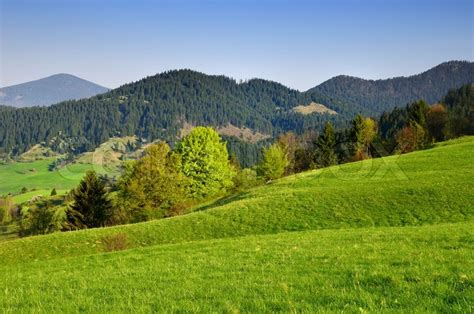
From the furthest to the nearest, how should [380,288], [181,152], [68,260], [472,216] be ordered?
[181,152] → [472,216] → [68,260] → [380,288]

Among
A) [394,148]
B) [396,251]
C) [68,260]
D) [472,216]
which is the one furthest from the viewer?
[394,148]

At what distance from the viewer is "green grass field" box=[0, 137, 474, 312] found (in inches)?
426

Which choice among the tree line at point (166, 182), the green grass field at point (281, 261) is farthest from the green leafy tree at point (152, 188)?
→ the green grass field at point (281, 261)

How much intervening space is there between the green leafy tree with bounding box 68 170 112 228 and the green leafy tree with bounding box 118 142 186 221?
4750mm

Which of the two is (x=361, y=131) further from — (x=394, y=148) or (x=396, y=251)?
(x=396, y=251)

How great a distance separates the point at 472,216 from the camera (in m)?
31.9

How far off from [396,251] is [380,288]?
6.98 metres

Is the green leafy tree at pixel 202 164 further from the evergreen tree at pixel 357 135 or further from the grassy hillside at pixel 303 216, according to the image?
the evergreen tree at pixel 357 135

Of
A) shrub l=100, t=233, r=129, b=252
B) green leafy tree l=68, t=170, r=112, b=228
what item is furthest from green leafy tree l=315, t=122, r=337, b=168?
shrub l=100, t=233, r=129, b=252

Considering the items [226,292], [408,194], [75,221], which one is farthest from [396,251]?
[75,221]

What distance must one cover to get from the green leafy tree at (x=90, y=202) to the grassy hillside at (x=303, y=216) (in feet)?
98.6

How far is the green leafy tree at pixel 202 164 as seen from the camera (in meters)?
80.8

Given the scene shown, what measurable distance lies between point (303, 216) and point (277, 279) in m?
23.9

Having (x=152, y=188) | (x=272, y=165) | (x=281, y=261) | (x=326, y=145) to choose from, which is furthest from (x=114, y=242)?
(x=326, y=145)
